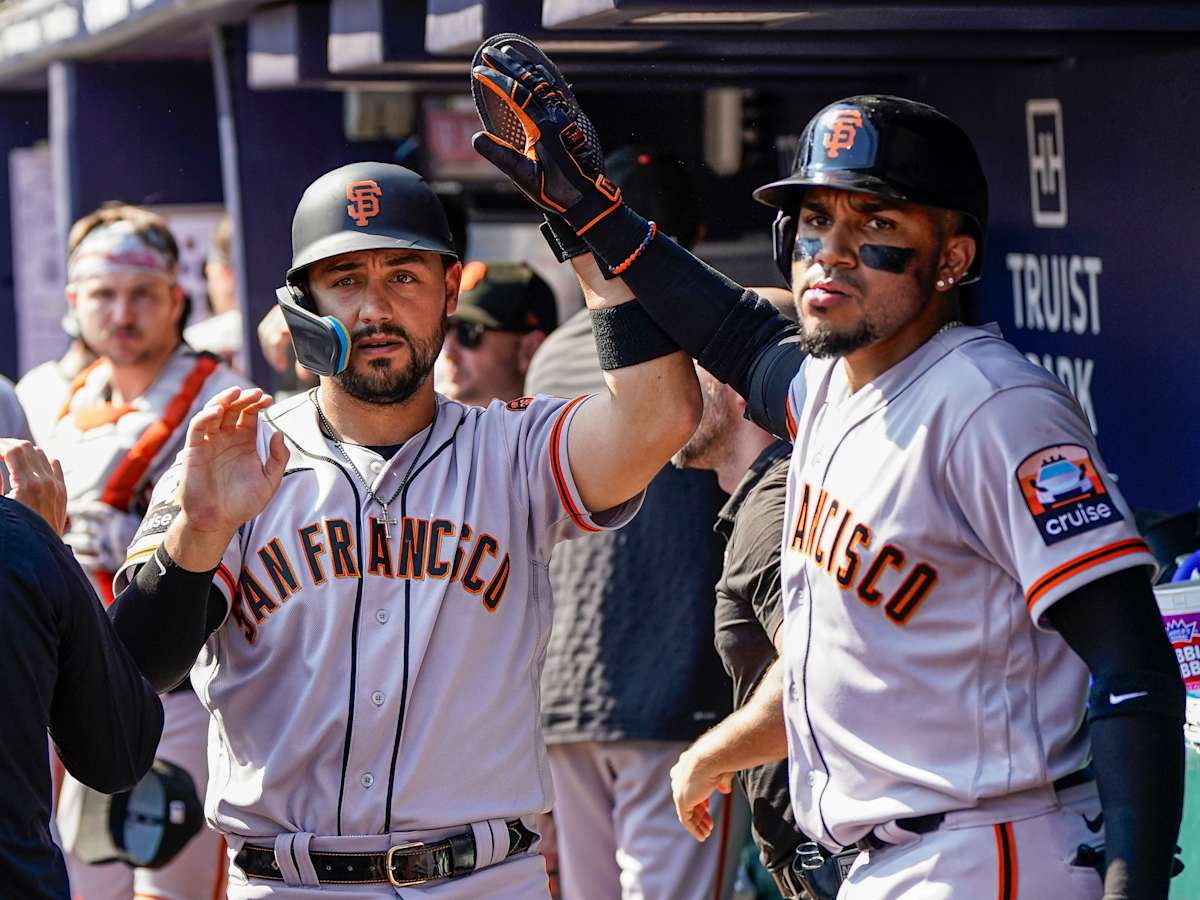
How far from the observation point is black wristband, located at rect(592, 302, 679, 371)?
3.04 m

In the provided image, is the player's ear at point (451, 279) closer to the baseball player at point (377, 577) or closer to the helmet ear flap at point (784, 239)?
the baseball player at point (377, 577)

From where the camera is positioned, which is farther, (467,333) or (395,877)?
(467,333)

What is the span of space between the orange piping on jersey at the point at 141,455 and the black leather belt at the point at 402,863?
2.28 m

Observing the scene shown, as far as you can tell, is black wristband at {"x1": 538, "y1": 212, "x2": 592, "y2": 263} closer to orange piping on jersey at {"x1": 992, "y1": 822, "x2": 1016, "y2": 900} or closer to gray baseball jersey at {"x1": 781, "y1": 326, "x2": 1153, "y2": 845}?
gray baseball jersey at {"x1": 781, "y1": 326, "x2": 1153, "y2": 845}

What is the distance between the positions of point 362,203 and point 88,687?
39.3 inches

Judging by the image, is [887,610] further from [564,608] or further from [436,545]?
[564,608]

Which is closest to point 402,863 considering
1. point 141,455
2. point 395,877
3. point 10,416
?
point 395,877

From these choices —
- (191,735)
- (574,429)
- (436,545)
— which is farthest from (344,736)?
(191,735)

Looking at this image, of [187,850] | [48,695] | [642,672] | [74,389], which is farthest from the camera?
[74,389]

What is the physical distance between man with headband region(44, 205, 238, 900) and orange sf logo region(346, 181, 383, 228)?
2007mm

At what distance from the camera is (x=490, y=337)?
543cm

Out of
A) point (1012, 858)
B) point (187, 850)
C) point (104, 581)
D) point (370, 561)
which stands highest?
point (370, 561)

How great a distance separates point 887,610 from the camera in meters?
2.54

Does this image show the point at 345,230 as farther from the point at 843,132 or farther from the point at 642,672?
the point at 642,672
